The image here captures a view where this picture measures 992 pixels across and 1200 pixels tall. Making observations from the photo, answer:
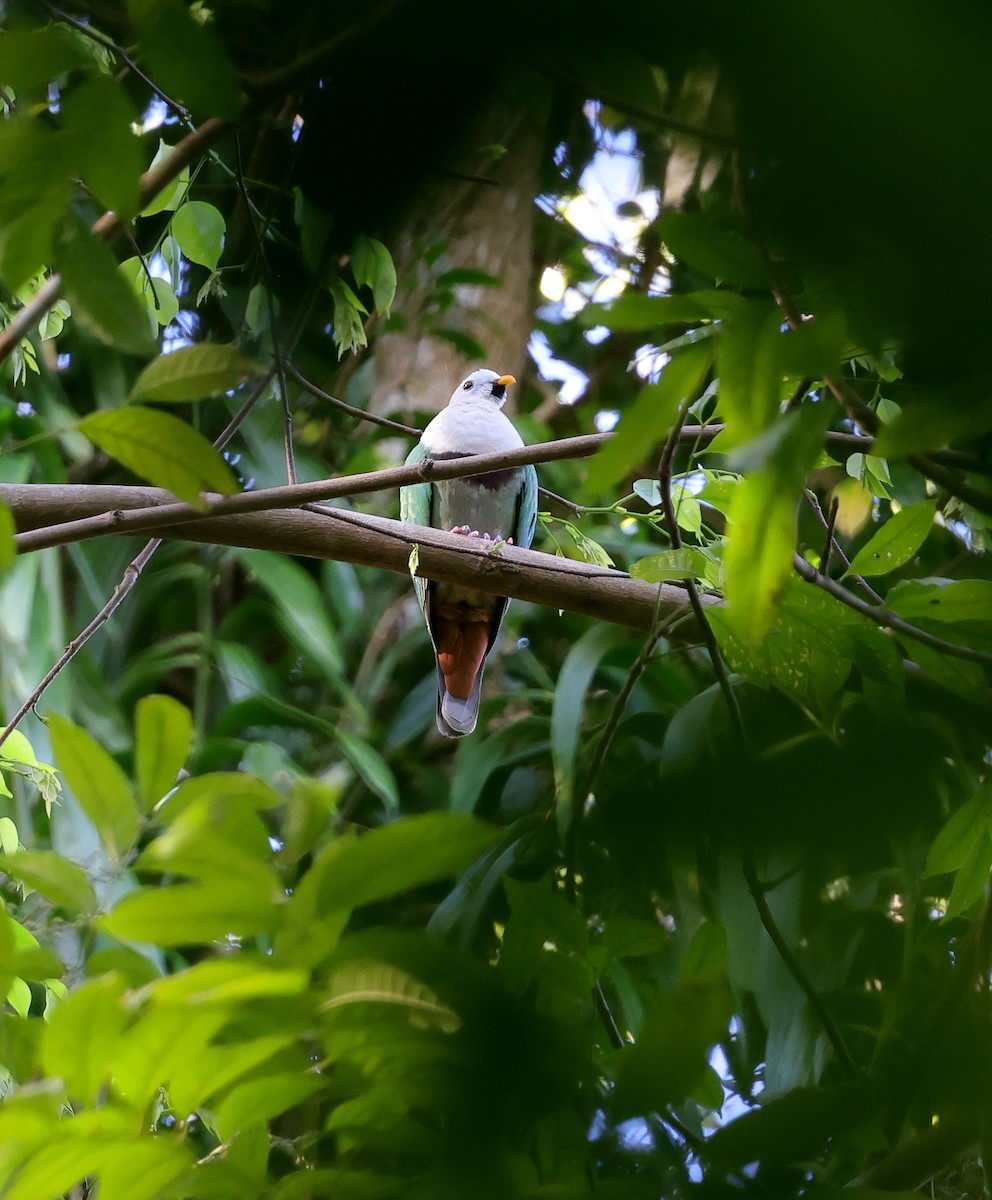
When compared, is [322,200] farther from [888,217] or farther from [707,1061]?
[707,1061]

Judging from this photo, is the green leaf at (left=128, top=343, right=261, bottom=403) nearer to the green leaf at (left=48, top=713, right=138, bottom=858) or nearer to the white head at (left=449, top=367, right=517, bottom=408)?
the green leaf at (left=48, top=713, right=138, bottom=858)

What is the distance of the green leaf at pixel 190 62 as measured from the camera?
73 cm

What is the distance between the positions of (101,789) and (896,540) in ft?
3.03

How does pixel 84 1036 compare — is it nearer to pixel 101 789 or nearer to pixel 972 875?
pixel 101 789

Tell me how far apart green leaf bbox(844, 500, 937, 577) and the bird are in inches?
85.1

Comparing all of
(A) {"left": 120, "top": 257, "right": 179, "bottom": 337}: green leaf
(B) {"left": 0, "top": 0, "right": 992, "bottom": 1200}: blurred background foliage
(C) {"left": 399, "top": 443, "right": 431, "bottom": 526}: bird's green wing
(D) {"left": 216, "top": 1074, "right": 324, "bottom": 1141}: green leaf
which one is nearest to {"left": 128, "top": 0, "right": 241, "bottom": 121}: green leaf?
(B) {"left": 0, "top": 0, "right": 992, "bottom": 1200}: blurred background foliage

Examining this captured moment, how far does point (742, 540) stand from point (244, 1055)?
1.37 feet

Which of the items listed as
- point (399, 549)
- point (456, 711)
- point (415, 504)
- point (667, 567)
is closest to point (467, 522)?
point (415, 504)

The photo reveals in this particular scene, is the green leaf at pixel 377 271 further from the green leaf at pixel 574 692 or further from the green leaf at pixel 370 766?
the green leaf at pixel 370 766

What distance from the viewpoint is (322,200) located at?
684mm

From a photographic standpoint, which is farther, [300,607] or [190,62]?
[300,607]

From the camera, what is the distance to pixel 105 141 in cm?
76

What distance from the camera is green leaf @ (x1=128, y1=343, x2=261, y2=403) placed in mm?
893

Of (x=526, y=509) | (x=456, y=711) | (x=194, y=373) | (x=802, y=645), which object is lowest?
(x=456, y=711)
